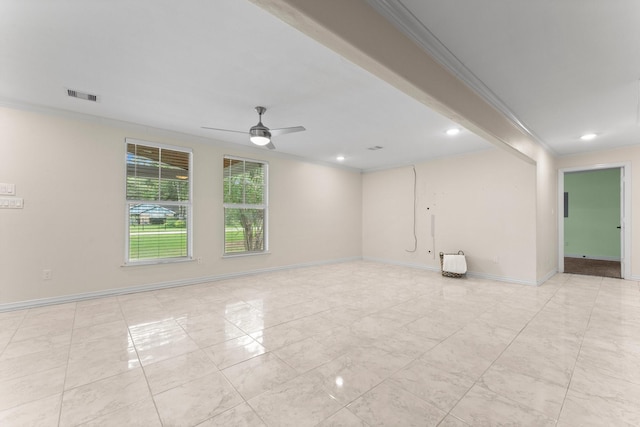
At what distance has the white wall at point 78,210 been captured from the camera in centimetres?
344

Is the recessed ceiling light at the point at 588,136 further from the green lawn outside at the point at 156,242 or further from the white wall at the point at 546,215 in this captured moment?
the green lawn outside at the point at 156,242

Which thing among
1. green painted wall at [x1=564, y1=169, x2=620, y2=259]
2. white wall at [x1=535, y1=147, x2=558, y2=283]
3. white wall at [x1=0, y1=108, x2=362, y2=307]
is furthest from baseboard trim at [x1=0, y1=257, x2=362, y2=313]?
green painted wall at [x1=564, y1=169, x2=620, y2=259]

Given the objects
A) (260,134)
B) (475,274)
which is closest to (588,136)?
(475,274)

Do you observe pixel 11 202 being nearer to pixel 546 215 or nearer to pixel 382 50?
pixel 382 50

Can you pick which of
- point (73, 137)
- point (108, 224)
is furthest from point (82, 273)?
point (73, 137)

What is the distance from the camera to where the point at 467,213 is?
5676 mm

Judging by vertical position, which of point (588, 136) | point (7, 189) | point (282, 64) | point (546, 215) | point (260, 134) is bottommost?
point (546, 215)

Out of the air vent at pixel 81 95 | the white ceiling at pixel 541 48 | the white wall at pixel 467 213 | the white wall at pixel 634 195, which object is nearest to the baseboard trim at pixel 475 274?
the white wall at pixel 467 213

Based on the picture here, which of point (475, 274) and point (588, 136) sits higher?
point (588, 136)

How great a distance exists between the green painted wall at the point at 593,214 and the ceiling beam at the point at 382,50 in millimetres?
7112

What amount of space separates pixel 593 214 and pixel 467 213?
16.1 ft

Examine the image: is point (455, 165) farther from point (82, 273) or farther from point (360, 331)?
point (82, 273)

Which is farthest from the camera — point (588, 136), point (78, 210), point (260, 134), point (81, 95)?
point (588, 136)

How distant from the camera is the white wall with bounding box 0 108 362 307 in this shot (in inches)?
135
